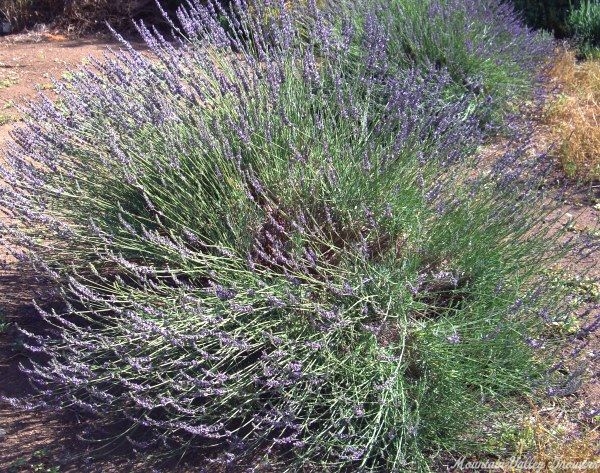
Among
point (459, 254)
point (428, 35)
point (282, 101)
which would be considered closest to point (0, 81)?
point (428, 35)

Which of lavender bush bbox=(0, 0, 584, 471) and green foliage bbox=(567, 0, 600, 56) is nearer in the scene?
lavender bush bbox=(0, 0, 584, 471)

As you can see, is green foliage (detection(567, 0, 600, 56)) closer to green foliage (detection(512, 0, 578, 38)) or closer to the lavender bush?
green foliage (detection(512, 0, 578, 38))

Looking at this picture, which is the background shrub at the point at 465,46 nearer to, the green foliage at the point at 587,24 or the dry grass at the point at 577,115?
the dry grass at the point at 577,115

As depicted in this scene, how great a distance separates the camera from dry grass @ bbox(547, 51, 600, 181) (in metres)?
4.77

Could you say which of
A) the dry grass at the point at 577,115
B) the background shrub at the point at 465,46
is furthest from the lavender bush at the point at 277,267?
the background shrub at the point at 465,46

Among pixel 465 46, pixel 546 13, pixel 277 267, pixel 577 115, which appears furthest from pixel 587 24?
pixel 277 267

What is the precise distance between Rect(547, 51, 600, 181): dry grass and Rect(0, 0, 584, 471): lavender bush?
1.49m

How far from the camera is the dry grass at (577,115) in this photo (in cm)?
477

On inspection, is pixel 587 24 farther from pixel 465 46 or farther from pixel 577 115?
pixel 577 115

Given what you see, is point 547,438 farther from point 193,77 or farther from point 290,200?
point 193,77

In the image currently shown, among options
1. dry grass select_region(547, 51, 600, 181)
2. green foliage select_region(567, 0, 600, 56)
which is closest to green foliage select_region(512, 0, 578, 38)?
green foliage select_region(567, 0, 600, 56)

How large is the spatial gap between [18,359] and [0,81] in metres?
4.89

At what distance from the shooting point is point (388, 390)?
8.45 ft

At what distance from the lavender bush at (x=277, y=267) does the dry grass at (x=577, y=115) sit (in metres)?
1.49
